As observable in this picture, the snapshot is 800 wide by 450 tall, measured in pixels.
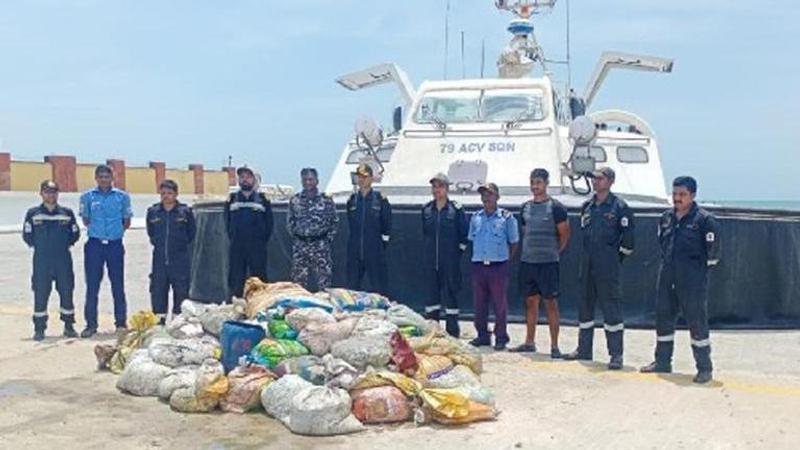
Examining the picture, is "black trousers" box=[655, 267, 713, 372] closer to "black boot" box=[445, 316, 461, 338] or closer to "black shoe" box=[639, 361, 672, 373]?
"black shoe" box=[639, 361, 672, 373]

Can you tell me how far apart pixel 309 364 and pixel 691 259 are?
10.2 feet

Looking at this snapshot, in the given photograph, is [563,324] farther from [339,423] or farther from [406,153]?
[339,423]

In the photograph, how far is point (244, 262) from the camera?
9586 mm

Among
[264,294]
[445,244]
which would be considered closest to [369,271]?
[445,244]

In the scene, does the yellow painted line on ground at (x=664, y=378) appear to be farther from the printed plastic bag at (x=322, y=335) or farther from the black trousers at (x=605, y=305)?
the printed plastic bag at (x=322, y=335)

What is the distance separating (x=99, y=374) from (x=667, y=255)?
4705mm

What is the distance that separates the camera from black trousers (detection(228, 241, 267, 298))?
375 inches

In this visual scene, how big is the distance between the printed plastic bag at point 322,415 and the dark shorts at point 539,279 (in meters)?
2.94

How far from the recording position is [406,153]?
501 inches

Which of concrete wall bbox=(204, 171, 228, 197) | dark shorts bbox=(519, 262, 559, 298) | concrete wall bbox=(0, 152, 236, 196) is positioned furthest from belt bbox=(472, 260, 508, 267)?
concrete wall bbox=(204, 171, 228, 197)

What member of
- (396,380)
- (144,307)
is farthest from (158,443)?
(144,307)

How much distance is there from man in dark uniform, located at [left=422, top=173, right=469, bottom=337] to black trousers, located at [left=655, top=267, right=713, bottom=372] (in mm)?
2245

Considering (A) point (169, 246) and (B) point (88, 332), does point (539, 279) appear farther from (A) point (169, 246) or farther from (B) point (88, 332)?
(B) point (88, 332)

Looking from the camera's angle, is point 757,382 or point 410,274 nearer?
point 757,382
